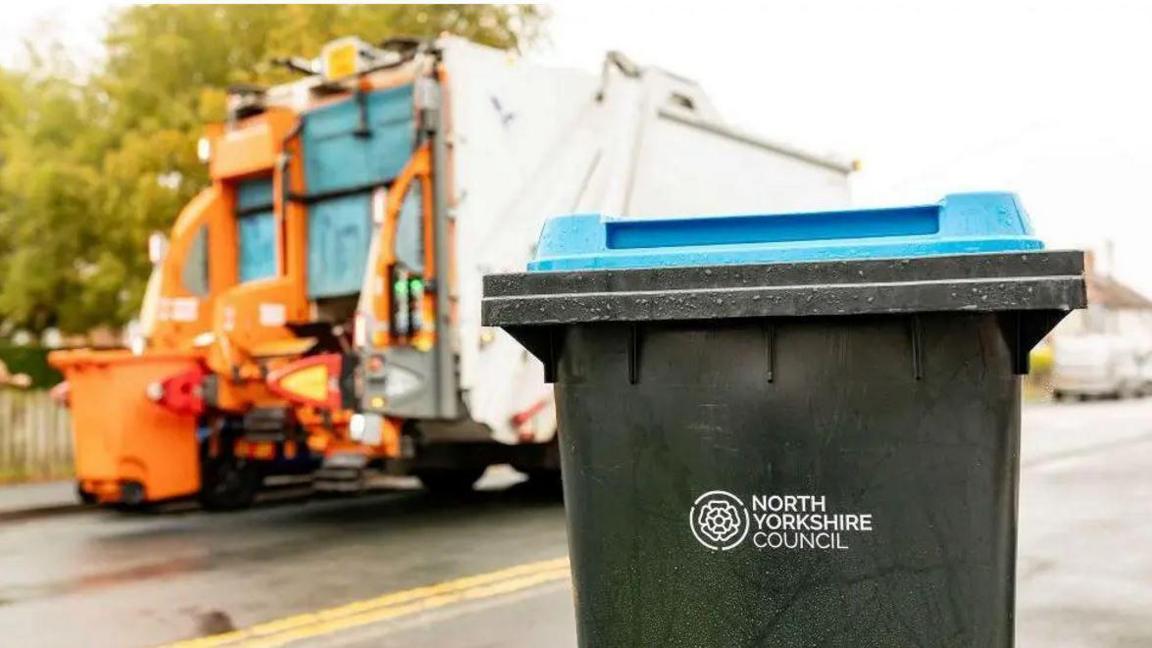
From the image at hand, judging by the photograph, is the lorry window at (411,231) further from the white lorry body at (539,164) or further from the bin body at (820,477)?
the bin body at (820,477)

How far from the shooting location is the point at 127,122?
1427 centimetres

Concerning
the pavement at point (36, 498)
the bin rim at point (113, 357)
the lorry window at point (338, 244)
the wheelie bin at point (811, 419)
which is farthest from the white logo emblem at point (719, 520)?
the pavement at point (36, 498)

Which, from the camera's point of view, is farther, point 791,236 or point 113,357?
point 113,357

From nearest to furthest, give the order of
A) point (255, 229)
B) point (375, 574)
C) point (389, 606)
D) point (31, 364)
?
point (389, 606), point (375, 574), point (255, 229), point (31, 364)

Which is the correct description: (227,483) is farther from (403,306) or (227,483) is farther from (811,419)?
(811,419)

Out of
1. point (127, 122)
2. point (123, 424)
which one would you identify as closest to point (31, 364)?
point (127, 122)

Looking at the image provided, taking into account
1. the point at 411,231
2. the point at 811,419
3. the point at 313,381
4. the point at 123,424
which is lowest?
the point at 123,424

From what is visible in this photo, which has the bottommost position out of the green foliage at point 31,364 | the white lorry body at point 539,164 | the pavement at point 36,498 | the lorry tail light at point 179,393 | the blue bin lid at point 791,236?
the pavement at point 36,498

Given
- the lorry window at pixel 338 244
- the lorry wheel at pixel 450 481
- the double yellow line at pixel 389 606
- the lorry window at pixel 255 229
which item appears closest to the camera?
the double yellow line at pixel 389 606

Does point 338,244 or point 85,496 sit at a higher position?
point 338,244

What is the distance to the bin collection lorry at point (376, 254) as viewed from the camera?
7.16m

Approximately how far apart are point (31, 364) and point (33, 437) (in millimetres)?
4304

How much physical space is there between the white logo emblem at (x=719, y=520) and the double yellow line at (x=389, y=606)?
8.64 ft

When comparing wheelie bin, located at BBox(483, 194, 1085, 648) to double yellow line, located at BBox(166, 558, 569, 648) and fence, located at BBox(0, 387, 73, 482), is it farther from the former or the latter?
fence, located at BBox(0, 387, 73, 482)
